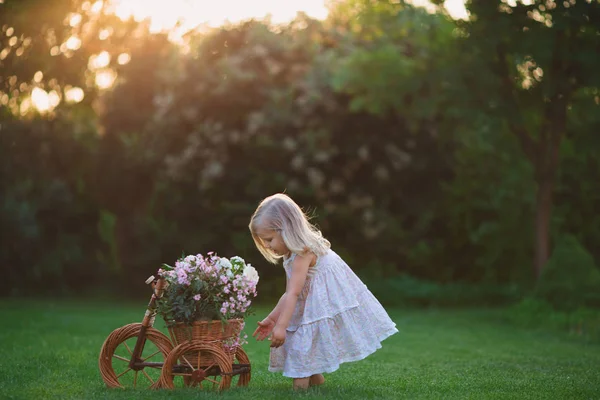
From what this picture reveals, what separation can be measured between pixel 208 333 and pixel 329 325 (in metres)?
0.93

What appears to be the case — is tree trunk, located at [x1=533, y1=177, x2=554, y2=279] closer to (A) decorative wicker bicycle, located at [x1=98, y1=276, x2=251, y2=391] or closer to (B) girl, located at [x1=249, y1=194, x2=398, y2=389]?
(B) girl, located at [x1=249, y1=194, x2=398, y2=389]

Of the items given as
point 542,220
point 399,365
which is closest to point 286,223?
point 399,365

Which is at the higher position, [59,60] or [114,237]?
[59,60]

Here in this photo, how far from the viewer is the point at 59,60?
20.3 m

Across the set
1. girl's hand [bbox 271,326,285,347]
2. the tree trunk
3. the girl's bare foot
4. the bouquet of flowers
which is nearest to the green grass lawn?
the girl's bare foot

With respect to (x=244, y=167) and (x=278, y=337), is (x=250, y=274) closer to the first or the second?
(x=278, y=337)

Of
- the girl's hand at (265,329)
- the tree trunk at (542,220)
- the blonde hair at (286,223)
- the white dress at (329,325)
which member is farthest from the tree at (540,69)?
the girl's hand at (265,329)

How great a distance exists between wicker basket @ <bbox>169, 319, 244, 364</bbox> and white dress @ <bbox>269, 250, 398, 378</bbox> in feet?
1.29

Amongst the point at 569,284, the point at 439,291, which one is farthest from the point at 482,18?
the point at 439,291

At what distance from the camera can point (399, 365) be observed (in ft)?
28.6

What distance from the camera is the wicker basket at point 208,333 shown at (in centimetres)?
617

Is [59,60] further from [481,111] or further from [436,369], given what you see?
[436,369]

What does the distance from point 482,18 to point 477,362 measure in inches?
336

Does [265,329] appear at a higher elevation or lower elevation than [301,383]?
higher
